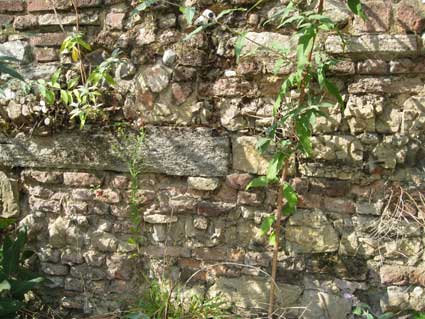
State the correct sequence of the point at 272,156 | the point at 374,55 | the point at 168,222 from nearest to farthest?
the point at 374,55 < the point at 272,156 < the point at 168,222

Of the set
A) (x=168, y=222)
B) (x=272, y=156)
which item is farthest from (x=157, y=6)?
(x=168, y=222)

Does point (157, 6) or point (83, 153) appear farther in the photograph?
point (83, 153)

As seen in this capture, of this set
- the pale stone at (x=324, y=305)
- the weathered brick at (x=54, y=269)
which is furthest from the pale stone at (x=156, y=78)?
the pale stone at (x=324, y=305)

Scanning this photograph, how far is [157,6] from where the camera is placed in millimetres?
2584

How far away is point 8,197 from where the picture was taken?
2904mm

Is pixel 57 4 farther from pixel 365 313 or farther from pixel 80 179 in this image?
pixel 365 313

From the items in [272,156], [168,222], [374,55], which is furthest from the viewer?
[168,222]

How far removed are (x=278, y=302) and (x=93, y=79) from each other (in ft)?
5.40

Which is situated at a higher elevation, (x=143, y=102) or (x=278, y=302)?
(x=143, y=102)

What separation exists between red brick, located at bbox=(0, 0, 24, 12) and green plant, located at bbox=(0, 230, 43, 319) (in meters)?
1.35

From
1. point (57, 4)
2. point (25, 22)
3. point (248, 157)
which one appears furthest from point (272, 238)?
point (25, 22)

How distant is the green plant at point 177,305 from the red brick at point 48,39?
1.55 meters

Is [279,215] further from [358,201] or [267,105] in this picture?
[267,105]

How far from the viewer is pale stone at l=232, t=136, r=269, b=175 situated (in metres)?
2.54
